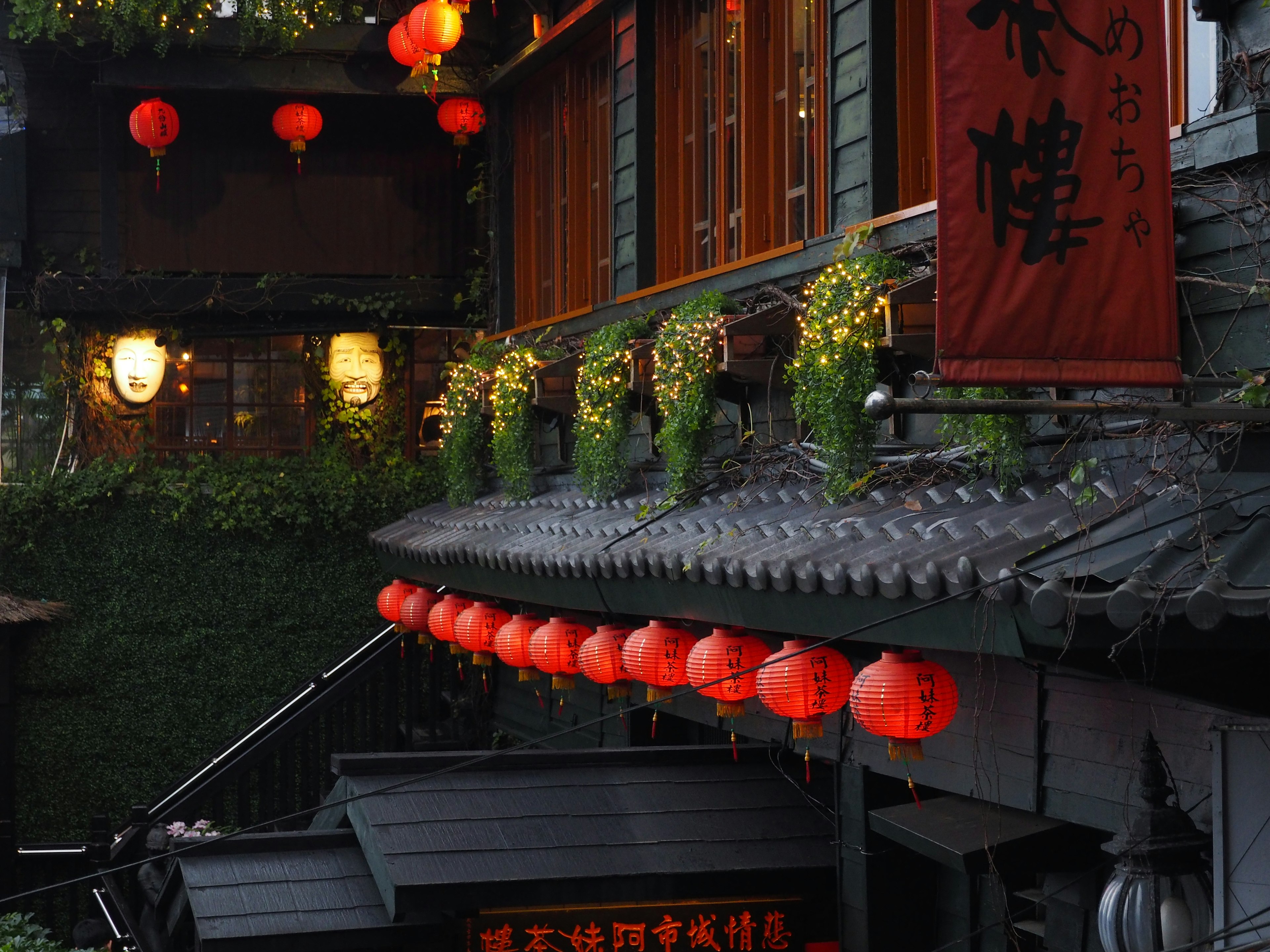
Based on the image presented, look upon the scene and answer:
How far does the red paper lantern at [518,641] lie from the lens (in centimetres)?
1145

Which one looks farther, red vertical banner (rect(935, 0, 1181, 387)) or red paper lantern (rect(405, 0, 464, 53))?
red paper lantern (rect(405, 0, 464, 53))

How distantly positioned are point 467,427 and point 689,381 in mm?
5196

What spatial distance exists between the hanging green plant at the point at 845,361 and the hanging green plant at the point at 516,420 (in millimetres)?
5226

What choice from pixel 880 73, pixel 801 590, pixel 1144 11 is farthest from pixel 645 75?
pixel 1144 11

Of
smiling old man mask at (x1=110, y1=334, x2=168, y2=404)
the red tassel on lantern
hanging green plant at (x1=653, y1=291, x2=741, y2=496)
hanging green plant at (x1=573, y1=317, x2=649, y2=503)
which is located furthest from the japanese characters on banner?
smiling old man mask at (x1=110, y1=334, x2=168, y2=404)

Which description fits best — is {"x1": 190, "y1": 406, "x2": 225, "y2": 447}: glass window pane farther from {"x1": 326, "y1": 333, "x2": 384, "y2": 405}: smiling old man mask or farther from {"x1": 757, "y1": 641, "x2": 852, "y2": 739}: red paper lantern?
{"x1": 757, "y1": 641, "x2": 852, "y2": 739}: red paper lantern

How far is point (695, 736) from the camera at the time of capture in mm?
12188

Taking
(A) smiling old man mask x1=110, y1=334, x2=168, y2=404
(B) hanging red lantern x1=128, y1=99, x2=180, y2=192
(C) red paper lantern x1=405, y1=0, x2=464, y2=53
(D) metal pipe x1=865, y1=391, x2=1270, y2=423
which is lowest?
(D) metal pipe x1=865, y1=391, x2=1270, y2=423

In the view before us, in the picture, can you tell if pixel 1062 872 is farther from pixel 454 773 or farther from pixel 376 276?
pixel 376 276

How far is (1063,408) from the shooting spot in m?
5.02

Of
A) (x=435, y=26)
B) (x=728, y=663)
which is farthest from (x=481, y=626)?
(x=435, y=26)

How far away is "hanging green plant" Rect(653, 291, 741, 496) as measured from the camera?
390 inches

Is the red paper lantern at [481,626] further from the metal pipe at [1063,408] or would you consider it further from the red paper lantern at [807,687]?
the metal pipe at [1063,408]

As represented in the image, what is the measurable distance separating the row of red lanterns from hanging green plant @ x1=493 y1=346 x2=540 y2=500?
6.13 ft
